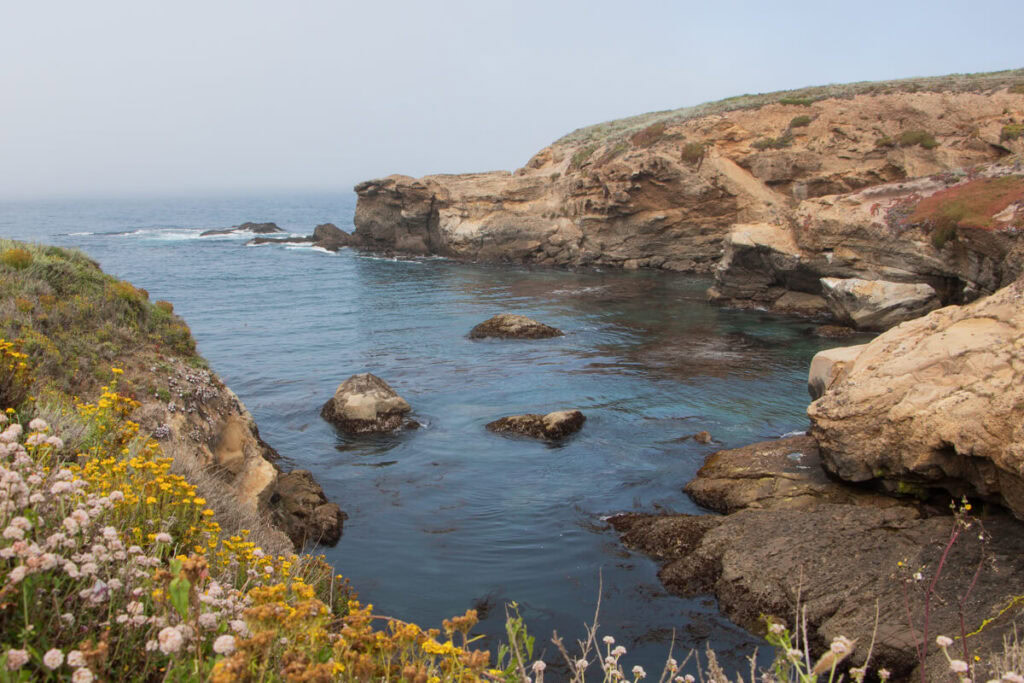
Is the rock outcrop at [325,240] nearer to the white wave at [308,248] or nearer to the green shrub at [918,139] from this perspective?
the white wave at [308,248]

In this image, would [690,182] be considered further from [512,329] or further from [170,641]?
[170,641]

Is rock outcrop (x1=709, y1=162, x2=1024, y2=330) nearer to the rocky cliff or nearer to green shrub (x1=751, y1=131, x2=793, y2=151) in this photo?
the rocky cliff

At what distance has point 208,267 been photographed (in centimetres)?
4938

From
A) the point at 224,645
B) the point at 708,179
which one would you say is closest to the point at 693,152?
the point at 708,179

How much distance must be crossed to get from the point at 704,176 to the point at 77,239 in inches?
2323

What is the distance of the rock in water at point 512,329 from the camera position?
28.0m

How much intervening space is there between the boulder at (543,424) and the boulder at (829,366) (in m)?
5.45

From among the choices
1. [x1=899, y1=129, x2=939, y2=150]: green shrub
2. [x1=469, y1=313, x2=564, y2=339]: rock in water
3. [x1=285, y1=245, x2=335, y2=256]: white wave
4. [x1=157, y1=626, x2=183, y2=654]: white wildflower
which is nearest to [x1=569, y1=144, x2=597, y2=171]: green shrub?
[x1=285, y1=245, x2=335, y2=256]: white wave

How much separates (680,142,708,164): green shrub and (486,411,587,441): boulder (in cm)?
3187

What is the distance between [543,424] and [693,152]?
33.1m

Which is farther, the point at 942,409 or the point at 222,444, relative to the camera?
the point at 222,444

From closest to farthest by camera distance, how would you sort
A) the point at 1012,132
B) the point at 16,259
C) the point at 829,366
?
the point at 16,259, the point at 829,366, the point at 1012,132

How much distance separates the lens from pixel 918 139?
39.9 m

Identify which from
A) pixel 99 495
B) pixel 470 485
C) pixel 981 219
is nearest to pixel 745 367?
pixel 981 219
